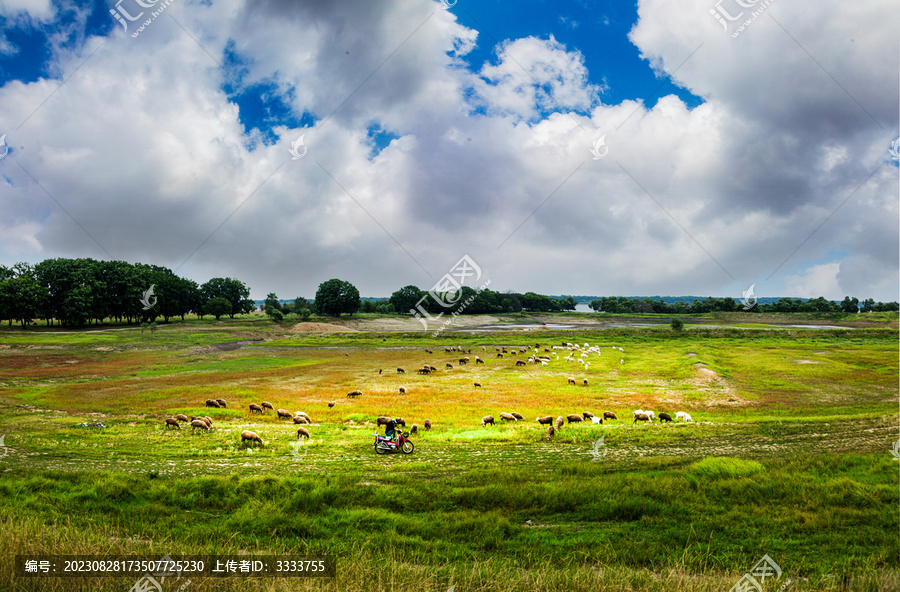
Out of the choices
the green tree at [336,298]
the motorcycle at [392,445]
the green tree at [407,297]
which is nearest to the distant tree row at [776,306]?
the green tree at [407,297]

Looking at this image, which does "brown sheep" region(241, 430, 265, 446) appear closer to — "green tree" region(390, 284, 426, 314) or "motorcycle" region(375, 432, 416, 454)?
"motorcycle" region(375, 432, 416, 454)

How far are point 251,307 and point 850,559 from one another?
143747 mm

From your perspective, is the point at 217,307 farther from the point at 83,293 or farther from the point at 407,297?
the point at 407,297

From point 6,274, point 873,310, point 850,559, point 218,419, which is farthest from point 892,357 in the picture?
point 6,274

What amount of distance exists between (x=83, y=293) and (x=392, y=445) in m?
86.6

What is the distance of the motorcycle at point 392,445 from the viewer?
1603 cm

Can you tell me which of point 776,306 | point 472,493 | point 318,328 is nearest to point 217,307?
point 318,328

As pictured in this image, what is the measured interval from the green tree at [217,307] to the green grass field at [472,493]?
3638 inches

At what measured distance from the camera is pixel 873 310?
457ft

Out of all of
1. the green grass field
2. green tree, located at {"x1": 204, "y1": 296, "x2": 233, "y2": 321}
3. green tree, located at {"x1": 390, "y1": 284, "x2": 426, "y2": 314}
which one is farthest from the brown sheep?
green tree, located at {"x1": 390, "y1": 284, "x2": 426, "y2": 314}

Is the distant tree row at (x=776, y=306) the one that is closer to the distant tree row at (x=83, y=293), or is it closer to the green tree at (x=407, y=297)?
the green tree at (x=407, y=297)

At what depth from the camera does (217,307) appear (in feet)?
384

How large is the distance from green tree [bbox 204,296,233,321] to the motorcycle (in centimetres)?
11729

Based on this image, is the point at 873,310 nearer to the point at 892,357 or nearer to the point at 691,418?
the point at 892,357
